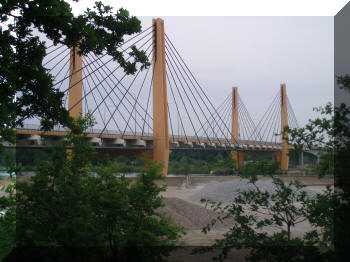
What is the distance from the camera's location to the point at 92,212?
229cm

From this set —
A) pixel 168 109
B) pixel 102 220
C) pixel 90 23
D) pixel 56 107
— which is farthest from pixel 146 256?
pixel 168 109

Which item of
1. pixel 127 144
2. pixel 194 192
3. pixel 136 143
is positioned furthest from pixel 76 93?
pixel 194 192

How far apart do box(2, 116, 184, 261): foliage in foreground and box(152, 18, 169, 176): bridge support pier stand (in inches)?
166

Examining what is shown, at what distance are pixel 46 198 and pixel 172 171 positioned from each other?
14.5 feet

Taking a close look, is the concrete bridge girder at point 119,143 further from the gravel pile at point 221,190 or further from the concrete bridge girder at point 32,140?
the gravel pile at point 221,190

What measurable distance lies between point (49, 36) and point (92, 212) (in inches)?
45.6

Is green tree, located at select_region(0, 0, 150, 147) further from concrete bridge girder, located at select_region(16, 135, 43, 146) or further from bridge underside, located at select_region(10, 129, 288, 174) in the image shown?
concrete bridge girder, located at select_region(16, 135, 43, 146)

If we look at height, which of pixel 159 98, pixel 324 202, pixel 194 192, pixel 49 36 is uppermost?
pixel 159 98

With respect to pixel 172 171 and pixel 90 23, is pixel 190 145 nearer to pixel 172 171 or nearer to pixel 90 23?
pixel 172 171

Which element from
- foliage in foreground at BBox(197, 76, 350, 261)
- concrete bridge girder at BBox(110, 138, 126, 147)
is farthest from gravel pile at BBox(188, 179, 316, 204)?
foliage in foreground at BBox(197, 76, 350, 261)

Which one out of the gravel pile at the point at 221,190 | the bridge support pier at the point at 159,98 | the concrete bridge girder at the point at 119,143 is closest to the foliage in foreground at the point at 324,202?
the concrete bridge girder at the point at 119,143

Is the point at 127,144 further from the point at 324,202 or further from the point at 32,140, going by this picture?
the point at 324,202

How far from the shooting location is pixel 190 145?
23.3 feet

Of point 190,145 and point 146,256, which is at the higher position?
point 190,145
